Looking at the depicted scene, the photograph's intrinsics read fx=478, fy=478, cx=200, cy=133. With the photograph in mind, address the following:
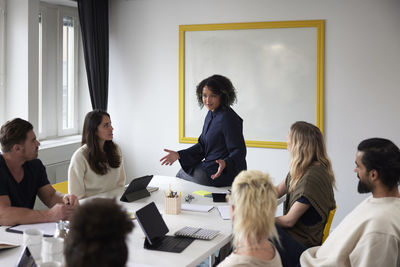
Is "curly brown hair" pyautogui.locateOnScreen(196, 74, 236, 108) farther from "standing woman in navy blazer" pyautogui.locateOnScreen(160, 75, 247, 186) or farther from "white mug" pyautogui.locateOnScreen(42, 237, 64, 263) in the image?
"white mug" pyautogui.locateOnScreen(42, 237, 64, 263)

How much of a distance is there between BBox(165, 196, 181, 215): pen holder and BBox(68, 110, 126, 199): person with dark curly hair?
0.72 meters

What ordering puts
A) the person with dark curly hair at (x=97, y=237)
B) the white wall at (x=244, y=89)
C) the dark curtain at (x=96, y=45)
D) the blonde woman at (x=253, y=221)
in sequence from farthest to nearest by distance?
the dark curtain at (x=96, y=45), the white wall at (x=244, y=89), the blonde woman at (x=253, y=221), the person with dark curly hair at (x=97, y=237)

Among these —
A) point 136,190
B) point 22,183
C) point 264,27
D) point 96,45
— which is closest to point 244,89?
point 264,27

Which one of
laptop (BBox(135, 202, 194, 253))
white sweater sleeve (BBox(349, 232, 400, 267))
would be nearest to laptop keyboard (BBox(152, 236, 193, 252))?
laptop (BBox(135, 202, 194, 253))

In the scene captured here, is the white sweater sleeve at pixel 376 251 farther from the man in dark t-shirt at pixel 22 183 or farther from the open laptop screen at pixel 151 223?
the man in dark t-shirt at pixel 22 183

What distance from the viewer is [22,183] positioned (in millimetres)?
3037

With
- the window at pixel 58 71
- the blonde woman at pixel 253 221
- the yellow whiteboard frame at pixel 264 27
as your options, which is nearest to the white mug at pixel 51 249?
the blonde woman at pixel 253 221

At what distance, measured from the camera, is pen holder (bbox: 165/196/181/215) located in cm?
308

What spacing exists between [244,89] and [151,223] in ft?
10.8

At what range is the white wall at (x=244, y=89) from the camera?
504 centimetres

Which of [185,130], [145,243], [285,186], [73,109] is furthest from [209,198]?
[73,109]

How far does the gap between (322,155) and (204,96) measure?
139 centimetres

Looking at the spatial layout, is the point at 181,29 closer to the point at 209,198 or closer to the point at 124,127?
the point at 124,127

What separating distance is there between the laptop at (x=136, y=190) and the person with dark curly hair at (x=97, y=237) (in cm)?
225
